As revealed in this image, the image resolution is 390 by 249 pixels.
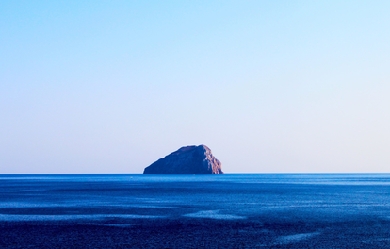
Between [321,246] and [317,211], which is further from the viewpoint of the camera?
[317,211]

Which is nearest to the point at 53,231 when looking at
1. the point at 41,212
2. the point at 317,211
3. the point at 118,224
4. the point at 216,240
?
the point at 118,224

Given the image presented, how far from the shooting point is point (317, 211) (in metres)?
65.5

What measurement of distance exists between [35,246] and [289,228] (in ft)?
77.1

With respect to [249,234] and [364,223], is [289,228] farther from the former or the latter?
[364,223]

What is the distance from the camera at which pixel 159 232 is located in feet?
146

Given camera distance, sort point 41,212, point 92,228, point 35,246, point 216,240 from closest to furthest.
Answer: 1. point 35,246
2. point 216,240
3. point 92,228
4. point 41,212

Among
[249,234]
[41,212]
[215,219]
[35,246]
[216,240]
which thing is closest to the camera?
[35,246]

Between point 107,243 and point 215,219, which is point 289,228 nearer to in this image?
point 215,219

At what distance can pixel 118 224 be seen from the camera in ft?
165

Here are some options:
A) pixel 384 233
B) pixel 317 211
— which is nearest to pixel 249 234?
pixel 384 233

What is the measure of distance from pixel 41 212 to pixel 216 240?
32.1m

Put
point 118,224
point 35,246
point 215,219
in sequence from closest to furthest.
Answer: point 35,246 < point 118,224 < point 215,219

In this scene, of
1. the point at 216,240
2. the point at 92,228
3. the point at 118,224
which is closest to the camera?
the point at 216,240

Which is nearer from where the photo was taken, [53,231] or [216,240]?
[216,240]
